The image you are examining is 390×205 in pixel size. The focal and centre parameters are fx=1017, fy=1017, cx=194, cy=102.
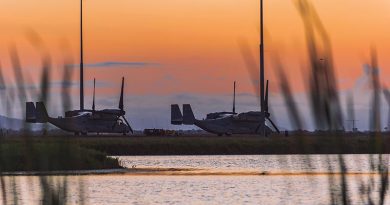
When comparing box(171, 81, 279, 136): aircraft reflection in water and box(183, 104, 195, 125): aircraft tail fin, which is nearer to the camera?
box(171, 81, 279, 136): aircraft reflection in water

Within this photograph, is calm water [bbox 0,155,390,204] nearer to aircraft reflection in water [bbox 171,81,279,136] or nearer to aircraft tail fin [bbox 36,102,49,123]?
aircraft tail fin [bbox 36,102,49,123]

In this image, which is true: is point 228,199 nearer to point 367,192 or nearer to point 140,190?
point 140,190

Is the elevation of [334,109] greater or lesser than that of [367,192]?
greater

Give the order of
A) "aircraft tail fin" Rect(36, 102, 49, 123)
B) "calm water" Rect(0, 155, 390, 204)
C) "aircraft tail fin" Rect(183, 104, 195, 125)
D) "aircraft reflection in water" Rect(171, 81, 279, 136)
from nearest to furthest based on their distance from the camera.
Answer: "aircraft tail fin" Rect(36, 102, 49, 123) → "calm water" Rect(0, 155, 390, 204) → "aircraft reflection in water" Rect(171, 81, 279, 136) → "aircraft tail fin" Rect(183, 104, 195, 125)

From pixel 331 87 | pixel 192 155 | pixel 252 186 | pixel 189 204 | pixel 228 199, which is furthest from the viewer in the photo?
pixel 192 155

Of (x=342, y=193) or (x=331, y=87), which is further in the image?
(x=342, y=193)

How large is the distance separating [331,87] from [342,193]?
1.18 m

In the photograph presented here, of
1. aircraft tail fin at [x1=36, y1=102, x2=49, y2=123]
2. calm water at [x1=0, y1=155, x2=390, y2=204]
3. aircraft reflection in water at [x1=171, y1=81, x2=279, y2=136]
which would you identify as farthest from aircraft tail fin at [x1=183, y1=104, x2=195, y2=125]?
aircraft tail fin at [x1=36, y1=102, x2=49, y2=123]

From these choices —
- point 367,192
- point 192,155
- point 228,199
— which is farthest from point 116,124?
point 367,192

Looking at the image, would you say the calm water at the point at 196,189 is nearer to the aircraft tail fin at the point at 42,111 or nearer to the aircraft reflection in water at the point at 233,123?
the aircraft tail fin at the point at 42,111

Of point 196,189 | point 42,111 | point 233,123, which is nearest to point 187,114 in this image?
point 233,123

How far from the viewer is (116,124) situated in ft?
552

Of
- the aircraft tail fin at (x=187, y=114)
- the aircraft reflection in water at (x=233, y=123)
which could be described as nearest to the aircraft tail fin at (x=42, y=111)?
the aircraft reflection in water at (x=233, y=123)

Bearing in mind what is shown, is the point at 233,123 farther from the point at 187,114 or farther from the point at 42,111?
the point at 42,111
